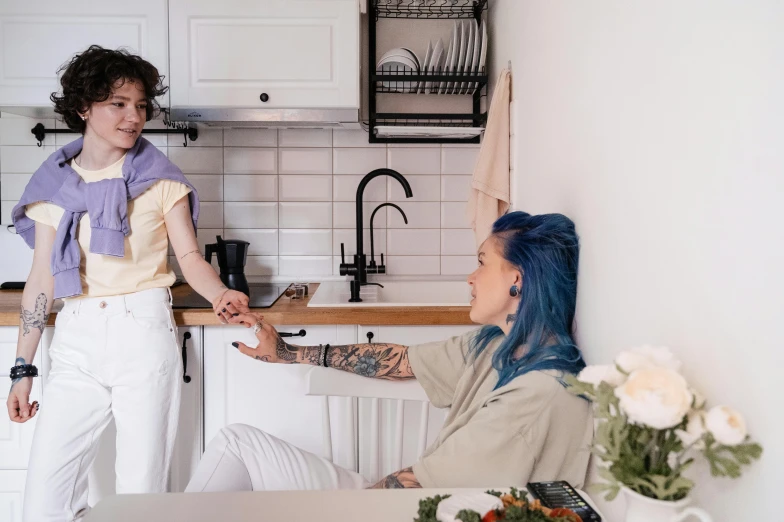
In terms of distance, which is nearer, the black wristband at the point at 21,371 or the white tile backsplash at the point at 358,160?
the black wristband at the point at 21,371

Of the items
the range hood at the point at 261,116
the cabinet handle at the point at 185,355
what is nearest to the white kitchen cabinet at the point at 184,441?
the cabinet handle at the point at 185,355

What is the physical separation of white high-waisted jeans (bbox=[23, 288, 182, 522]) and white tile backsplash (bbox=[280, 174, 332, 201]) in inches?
37.4

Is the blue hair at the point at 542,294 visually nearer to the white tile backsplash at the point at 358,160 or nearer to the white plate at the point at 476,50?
the white plate at the point at 476,50

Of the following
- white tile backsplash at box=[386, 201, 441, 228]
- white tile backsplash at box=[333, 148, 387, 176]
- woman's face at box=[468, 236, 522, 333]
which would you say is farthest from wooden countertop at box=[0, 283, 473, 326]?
white tile backsplash at box=[333, 148, 387, 176]

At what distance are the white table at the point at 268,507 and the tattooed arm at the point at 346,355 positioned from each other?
0.57 meters

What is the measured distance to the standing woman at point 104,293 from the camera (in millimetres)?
1700

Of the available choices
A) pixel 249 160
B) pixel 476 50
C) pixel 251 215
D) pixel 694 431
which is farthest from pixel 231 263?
pixel 694 431

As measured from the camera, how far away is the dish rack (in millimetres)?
2361

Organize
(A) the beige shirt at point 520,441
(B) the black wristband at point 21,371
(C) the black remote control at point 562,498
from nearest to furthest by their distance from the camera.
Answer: (C) the black remote control at point 562,498
(A) the beige shirt at point 520,441
(B) the black wristband at point 21,371

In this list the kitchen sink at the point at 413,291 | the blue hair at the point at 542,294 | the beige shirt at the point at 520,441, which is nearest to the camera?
the beige shirt at the point at 520,441

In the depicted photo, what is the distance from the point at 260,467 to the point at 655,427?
1070 millimetres

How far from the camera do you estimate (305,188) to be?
261 centimetres

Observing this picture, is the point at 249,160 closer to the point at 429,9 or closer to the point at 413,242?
the point at 413,242

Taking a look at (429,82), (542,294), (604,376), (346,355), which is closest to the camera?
(604,376)
